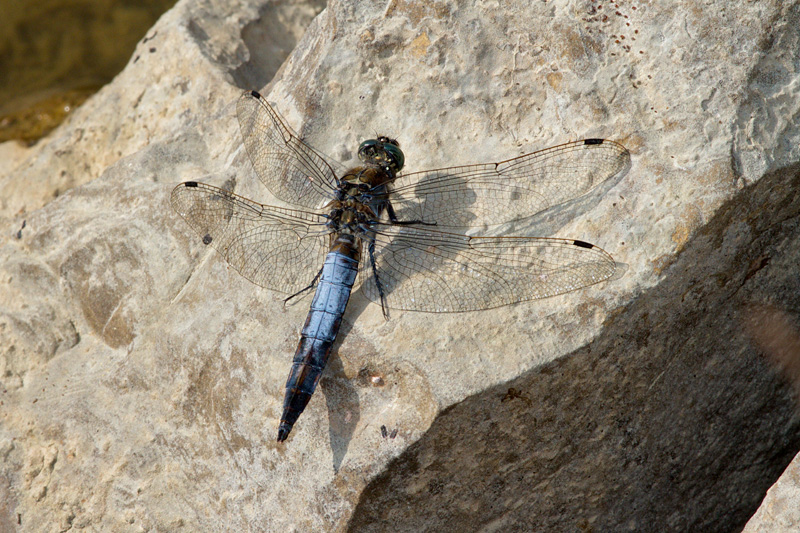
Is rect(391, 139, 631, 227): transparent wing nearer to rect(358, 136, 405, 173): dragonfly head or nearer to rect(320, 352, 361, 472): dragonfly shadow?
rect(358, 136, 405, 173): dragonfly head

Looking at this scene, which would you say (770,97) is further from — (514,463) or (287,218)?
(287,218)

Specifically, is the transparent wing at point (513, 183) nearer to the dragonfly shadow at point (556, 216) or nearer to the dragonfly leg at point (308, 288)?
the dragonfly shadow at point (556, 216)

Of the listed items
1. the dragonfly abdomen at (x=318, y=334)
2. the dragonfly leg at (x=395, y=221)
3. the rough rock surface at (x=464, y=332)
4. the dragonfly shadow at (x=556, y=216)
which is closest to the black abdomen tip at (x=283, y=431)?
the dragonfly abdomen at (x=318, y=334)

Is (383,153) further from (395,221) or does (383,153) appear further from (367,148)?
(395,221)

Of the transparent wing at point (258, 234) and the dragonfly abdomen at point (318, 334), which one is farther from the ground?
the transparent wing at point (258, 234)

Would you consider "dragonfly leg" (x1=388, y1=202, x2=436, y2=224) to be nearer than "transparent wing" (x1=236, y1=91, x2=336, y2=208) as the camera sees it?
Yes

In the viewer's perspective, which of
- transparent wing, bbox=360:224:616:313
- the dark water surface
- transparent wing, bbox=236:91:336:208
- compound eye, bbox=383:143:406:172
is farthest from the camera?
the dark water surface

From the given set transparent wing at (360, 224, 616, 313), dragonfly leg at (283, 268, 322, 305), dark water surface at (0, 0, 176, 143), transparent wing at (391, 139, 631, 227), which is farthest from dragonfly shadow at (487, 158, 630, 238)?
dark water surface at (0, 0, 176, 143)

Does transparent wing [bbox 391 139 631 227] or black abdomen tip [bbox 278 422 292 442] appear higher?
transparent wing [bbox 391 139 631 227]
